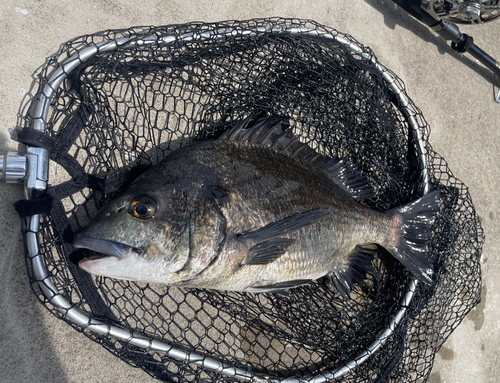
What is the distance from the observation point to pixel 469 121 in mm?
3039

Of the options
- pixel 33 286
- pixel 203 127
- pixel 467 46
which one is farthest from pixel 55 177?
pixel 467 46

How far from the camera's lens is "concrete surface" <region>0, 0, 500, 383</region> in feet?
5.14

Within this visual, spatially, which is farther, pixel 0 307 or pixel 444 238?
pixel 444 238

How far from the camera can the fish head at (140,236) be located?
1.25 m

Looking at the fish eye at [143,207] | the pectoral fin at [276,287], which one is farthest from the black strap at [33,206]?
the pectoral fin at [276,287]

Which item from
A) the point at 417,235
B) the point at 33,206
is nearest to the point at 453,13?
the point at 417,235

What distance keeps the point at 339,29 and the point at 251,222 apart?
1720mm

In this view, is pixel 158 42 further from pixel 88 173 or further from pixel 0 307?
pixel 0 307

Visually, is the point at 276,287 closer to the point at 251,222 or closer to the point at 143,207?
the point at 251,222

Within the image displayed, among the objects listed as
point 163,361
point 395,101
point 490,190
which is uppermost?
point 395,101

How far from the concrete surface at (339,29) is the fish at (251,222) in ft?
1.94

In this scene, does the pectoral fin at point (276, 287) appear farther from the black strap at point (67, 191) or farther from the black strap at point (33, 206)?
the black strap at point (33, 206)

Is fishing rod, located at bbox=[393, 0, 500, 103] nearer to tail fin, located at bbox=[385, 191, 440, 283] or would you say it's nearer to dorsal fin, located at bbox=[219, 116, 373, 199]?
tail fin, located at bbox=[385, 191, 440, 283]

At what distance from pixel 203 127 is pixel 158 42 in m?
0.45
